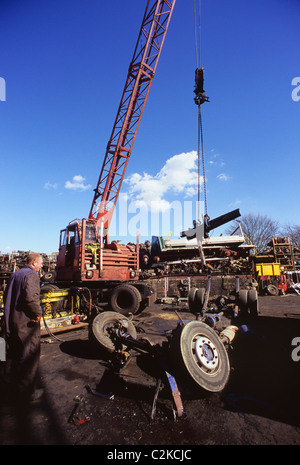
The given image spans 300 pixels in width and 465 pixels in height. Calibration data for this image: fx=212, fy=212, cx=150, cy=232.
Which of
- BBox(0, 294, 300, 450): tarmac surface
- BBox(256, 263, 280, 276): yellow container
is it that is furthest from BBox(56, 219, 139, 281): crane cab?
BBox(256, 263, 280, 276): yellow container

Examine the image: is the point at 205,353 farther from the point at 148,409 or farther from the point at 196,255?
the point at 196,255

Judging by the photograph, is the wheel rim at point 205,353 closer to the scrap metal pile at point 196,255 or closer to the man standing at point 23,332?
the man standing at point 23,332

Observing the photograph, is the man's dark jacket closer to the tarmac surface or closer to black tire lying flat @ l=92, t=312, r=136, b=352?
the tarmac surface

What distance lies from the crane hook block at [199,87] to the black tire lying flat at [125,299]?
27.0 ft

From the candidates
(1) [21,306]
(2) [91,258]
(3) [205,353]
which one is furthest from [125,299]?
(1) [21,306]

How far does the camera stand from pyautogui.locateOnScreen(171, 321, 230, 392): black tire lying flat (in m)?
2.67

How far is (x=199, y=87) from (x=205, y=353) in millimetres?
10050

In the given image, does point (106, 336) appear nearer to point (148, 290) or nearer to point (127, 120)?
point (148, 290)

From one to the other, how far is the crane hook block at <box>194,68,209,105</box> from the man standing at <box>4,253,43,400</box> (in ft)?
31.2

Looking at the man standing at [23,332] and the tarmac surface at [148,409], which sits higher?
the man standing at [23,332]

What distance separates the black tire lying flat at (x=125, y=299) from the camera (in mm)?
7400

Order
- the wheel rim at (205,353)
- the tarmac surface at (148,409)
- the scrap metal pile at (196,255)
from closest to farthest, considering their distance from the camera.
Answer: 1. the tarmac surface at (148,409)
2. the wheel rim at (205,353)
3. the scrap metal pile at (196,255)

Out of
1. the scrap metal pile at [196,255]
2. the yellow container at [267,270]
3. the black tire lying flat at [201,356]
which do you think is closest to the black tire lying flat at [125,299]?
the black tire lying flat at [201,356]

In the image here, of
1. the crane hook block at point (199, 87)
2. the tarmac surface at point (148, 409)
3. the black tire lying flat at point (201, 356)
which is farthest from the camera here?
the crane hook block at point (199, 87)
